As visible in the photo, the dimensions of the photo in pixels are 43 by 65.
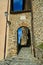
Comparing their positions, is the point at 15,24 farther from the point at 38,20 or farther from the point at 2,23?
the point at 38,20

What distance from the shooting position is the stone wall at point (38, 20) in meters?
15.2

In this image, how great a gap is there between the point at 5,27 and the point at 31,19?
193 cm

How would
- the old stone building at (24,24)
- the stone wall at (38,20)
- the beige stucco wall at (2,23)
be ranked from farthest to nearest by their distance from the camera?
the beige stucco wall at (2,23) → the old stone building at (24,24) → the stone wall at (38,20)

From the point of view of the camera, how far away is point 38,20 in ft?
50.9

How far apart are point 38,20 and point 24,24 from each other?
142 cm

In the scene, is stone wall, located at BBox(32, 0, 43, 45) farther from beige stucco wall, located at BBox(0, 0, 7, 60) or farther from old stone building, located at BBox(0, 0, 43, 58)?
beige stucco wall, located at BBox(0, 0, 7, 60)

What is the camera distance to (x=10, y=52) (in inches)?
634

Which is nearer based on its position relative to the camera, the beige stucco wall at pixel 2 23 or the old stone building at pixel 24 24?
the old stone building at pixel 24 24

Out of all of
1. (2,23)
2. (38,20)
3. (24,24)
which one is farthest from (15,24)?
(38,20)

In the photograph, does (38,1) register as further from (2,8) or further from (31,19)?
(2,8)

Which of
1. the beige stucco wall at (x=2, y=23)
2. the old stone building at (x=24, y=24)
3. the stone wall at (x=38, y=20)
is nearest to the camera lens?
the stone wall at (x=38, y=20)

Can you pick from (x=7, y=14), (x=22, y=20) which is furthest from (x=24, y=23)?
(x=7, y=14)

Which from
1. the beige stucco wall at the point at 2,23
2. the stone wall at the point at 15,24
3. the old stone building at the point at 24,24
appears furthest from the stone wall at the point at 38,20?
the beige stucco wall at the point at 2,23

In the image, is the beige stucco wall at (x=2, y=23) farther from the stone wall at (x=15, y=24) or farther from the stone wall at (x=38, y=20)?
the stone wall at (x=38, y=20)
